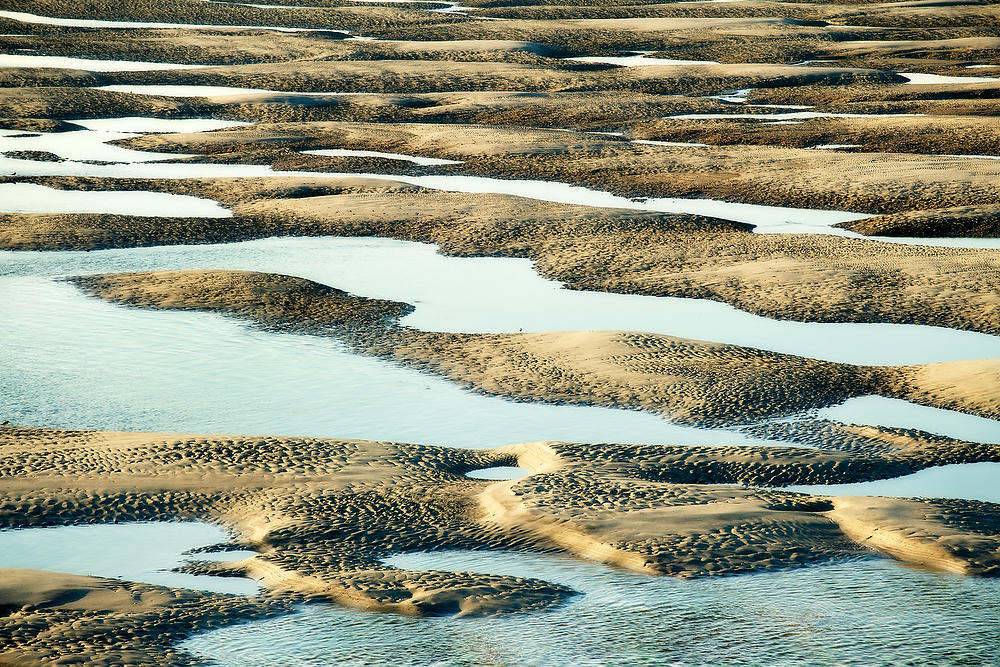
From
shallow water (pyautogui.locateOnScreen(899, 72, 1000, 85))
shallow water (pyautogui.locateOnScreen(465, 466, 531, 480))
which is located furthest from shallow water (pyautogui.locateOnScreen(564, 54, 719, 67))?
shallow water (pyautogui.locateOnScreen(465, 466, 531, 480))

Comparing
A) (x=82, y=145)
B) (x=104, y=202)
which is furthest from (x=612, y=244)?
(x=82, y=145)

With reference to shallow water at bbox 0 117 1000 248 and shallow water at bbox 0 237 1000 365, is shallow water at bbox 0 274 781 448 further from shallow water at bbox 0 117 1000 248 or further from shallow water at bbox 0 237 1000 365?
shallow water at bbox 0 117 1000 248

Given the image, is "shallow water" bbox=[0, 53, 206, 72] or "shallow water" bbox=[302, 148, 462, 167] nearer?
"shallow water" bbox=[302, 148, 462, 167]

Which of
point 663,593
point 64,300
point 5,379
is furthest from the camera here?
point 64,300

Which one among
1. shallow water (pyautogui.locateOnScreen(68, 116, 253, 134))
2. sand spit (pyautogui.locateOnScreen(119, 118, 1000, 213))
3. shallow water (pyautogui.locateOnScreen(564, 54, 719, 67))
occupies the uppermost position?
shallow water (pyautogui.locateOnScreen(564, 54, 719, 67))

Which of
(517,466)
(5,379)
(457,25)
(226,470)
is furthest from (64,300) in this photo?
(457,25)

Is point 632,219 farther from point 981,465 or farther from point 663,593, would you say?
point 663,593
